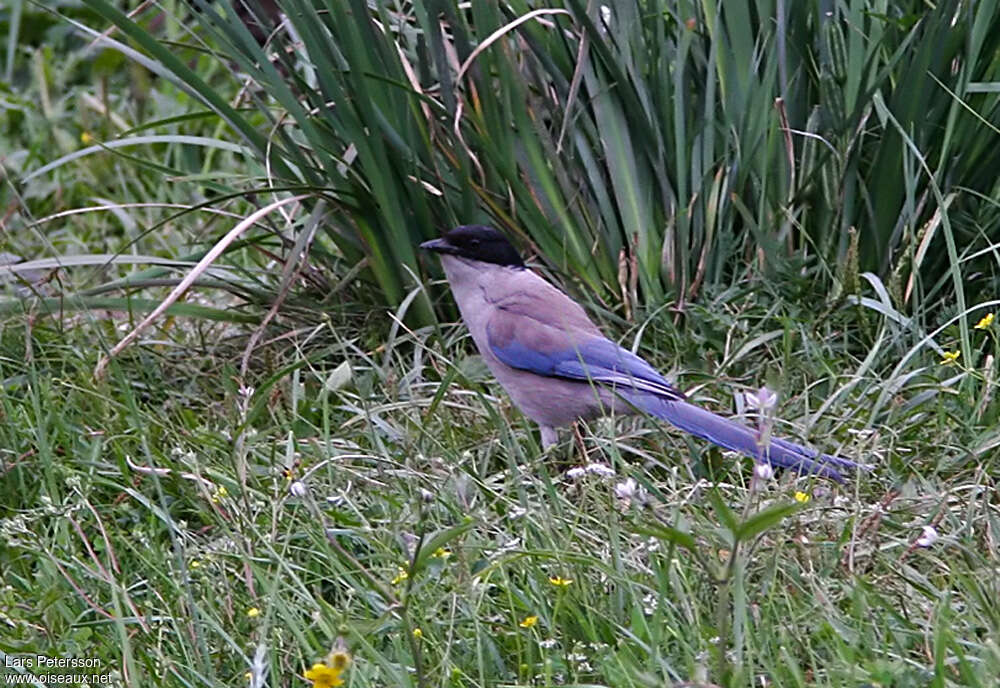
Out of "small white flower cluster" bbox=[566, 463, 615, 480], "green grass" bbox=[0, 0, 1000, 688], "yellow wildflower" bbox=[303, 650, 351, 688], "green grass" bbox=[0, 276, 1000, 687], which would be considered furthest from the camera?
"small white flower cluster" bbox=[566, 463, 615, 480]

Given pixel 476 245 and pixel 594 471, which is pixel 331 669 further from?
pixel 476 245

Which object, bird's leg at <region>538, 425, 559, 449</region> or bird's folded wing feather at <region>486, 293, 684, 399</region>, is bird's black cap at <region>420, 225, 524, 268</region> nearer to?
bird's folded wing feather at <region>486, 293, 684, 399</region>

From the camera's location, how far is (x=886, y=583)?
282cm

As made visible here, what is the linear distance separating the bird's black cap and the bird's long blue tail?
0.60 m

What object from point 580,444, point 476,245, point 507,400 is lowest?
point 507,400

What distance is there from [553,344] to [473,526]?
1.08 metres

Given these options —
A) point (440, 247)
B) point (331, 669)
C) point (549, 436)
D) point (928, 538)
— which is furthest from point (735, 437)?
point (331, 669)

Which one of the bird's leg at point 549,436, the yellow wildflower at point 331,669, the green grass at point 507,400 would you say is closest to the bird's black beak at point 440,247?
the green grass at point 507,400

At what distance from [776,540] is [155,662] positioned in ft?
3.61

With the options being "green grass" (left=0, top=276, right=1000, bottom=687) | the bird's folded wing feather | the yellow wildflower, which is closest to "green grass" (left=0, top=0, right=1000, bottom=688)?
"green grass" (left=0, top=276, right=1000, bottom=687)

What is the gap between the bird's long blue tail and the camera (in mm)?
3279

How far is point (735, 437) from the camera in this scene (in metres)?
3.50

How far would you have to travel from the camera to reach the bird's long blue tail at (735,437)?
3279 millimetres

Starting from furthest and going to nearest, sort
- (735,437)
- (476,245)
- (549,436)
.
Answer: (476,245), (549,436), (735,437)
